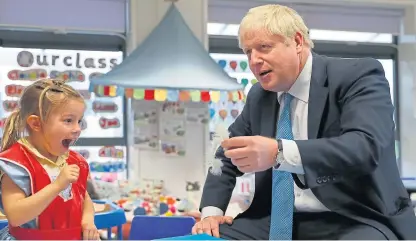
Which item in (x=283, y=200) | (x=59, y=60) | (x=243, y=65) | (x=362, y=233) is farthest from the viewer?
(x=243, y=65)

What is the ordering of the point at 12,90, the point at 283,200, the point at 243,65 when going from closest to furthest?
the point at 283,200 → the point at 12,90 → the point at 243,65

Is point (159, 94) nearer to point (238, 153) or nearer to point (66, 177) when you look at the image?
point (66, 177)

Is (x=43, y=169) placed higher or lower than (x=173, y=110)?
lower

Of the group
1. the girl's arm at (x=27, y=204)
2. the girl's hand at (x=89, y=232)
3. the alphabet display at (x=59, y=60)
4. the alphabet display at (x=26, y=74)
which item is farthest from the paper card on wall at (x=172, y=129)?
the girl's arm at (x=27, y=204)

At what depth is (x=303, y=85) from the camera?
132 cm

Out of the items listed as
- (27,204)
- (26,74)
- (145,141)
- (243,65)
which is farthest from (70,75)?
(27,204)

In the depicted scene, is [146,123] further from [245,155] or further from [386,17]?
[245,155]

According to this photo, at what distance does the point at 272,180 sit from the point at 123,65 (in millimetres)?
2004

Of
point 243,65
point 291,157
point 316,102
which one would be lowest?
point 291,157

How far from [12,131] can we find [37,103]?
0.12 m

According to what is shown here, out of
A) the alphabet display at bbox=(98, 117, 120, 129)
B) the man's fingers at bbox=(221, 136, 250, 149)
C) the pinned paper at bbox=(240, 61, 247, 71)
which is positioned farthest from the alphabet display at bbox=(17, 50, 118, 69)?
the man's fingers at bbox=(221, 136, 250, 149)

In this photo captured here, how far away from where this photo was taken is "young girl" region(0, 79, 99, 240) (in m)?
1.30

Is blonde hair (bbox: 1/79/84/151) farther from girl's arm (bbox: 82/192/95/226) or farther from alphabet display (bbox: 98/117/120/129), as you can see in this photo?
alphabet display (bbox: 98/117/120/129)

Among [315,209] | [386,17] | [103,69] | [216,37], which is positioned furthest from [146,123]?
[315,209]
